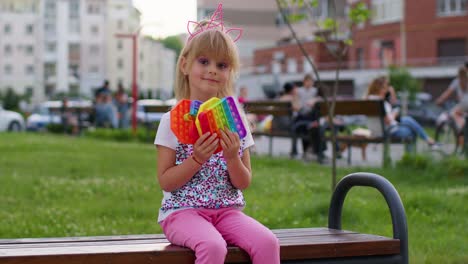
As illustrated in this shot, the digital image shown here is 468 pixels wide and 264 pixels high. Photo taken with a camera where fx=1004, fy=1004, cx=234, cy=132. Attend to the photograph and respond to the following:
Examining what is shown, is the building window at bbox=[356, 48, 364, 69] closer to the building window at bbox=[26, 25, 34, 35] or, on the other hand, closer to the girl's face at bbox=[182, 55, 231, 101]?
the building window at bbox=[26, 25, 34, 35]

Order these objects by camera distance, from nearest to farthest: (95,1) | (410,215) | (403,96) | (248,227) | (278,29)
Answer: (248,227), (410,215), (403,96), (278,29), (95,1)

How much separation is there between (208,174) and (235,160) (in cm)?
20

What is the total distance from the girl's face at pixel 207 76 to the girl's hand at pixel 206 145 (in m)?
0.41

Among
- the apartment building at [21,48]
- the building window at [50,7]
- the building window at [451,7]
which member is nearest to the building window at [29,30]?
the apartment building at [21,48]

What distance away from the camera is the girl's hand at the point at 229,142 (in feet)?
13.1

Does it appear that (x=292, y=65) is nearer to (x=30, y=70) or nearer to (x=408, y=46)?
(x=408, y=46)

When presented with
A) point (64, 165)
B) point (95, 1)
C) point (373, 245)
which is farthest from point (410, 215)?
point (95, 1)

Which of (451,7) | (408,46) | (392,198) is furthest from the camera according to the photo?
(408,46)

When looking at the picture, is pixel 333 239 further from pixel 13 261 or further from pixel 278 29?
pixel 278 29

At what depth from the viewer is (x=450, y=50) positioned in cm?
6103

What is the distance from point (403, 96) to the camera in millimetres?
50719

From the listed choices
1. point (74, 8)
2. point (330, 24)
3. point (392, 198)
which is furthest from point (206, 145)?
point (74, 8)

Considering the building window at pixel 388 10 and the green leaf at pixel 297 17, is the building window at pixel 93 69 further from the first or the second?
the green leaf at pixel 297 17

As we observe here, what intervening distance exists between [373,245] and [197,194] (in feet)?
2.73
